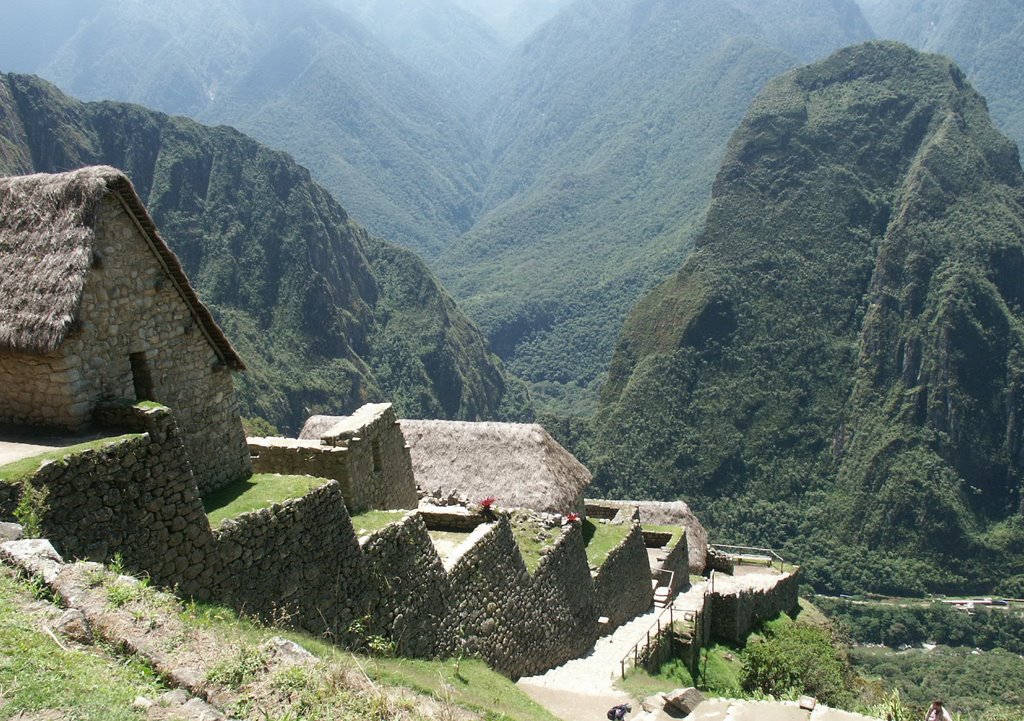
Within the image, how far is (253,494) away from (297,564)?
90cm

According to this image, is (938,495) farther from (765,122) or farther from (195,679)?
(195,679)

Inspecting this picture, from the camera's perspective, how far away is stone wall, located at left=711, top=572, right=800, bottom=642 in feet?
66.1

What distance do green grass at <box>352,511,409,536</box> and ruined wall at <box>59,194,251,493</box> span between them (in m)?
1.48

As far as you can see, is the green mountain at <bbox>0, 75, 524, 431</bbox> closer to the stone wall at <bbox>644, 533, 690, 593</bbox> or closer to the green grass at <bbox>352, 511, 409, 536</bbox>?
the stone wall at <bbox>644, 533, 690, 593</bbox>

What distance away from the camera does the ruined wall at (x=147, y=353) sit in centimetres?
756

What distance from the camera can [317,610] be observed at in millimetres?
8719

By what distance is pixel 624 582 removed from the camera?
1877 cm

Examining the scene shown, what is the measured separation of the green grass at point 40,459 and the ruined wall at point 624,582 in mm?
11745

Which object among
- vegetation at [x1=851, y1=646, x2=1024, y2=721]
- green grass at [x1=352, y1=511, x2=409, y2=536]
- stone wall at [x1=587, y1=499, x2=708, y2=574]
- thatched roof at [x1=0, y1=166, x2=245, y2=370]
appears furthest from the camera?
vegetation at [x1=851, y1=646, x2=1024, y2=721]

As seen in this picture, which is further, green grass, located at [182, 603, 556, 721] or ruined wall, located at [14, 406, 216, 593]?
green grass, located at [182, 603, 556, 721]

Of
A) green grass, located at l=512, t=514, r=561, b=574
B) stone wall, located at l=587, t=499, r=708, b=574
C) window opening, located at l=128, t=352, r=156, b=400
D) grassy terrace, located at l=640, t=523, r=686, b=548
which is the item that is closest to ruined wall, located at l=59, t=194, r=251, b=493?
window opening, located at l=128, t=352, r=156, b=400

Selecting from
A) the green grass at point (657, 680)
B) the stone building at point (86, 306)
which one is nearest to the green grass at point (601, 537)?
the green grass at point (657, 680)

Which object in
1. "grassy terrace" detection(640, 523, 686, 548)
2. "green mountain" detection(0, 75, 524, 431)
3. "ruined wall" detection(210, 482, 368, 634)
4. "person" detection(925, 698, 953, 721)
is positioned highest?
"person" detection(925, 698, 953, 721)

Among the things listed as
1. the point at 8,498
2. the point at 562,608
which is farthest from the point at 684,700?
the point at 8,498
